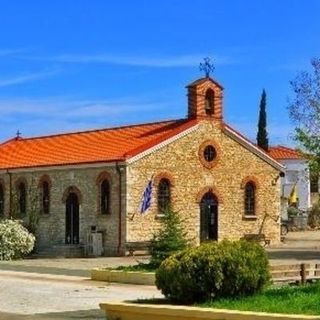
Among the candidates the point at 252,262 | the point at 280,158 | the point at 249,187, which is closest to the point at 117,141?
the point at 249,187

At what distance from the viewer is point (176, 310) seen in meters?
13.9

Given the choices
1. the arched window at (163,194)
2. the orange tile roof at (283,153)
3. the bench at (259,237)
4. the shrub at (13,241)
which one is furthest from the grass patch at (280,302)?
the orange tile roof at (283,153)

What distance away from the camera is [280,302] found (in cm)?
1410

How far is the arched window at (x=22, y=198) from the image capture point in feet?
148

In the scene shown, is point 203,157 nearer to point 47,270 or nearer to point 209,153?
point 209,153

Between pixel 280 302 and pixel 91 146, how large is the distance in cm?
3083

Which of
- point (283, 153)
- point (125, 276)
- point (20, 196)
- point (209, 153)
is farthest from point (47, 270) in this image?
point (283, 153)

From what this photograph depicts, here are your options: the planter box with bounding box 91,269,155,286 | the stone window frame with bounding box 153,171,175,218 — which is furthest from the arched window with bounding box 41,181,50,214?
the planter box with bounding box 91,269,155,286

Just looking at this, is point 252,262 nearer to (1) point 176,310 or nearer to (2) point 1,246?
(1) point 176,310

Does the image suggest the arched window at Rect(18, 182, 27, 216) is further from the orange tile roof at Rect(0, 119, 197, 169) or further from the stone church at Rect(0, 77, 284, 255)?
the orange tile roof at Rect(0, 119, 197, 169)

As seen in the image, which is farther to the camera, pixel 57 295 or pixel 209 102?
pixel 209 102

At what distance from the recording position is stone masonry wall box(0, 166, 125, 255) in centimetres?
4006

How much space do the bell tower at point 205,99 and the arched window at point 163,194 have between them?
3.94 meters

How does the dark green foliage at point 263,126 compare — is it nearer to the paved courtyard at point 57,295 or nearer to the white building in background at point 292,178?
the white building in background at point 292,178
